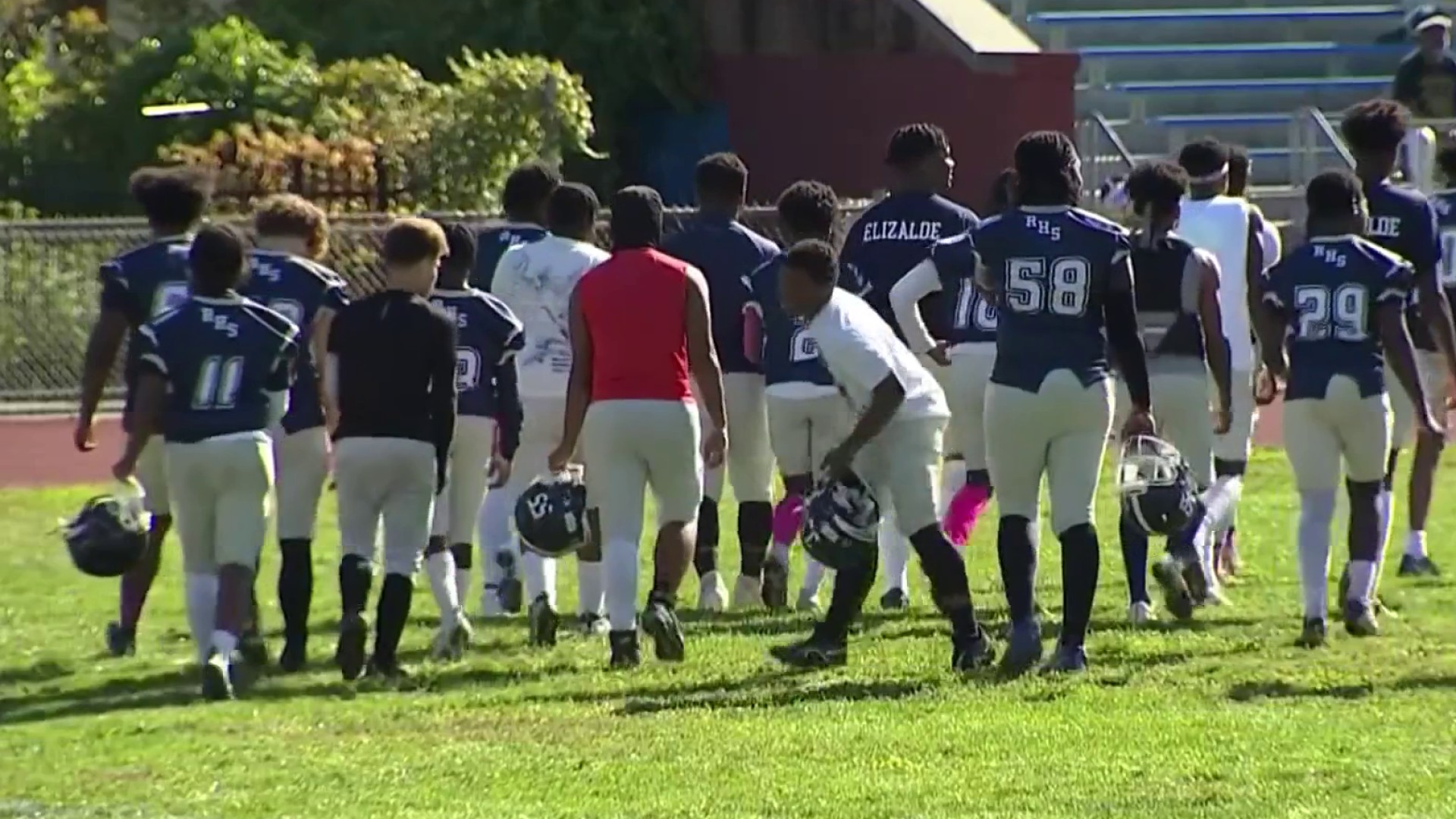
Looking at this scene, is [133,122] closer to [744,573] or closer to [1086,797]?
[744,573]

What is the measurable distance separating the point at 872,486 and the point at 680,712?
1288 millimetres

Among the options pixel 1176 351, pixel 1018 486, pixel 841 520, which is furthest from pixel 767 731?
pixel 1176 351

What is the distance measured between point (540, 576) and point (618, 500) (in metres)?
1.19

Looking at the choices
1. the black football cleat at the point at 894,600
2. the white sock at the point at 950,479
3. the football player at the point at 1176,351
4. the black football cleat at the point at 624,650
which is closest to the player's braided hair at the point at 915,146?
the football player at the point at 1176,351

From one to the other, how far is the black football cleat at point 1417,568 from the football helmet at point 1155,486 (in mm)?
2718

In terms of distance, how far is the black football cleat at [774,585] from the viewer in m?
13.2

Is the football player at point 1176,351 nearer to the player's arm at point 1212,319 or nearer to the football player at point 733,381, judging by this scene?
the player's arm at point 1212,319

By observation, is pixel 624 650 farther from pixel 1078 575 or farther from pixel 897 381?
pixel 1078 575

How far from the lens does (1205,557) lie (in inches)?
500

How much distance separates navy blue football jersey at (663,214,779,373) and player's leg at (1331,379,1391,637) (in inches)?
107

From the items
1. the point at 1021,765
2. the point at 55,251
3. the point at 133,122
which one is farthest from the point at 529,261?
the point at 133,122

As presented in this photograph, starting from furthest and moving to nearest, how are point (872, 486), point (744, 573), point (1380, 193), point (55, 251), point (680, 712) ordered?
point (55, 251) → point (744, 573) → point (1380, 193) → point (872, 486) → point (680, 712)

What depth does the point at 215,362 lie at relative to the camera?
10.7 m

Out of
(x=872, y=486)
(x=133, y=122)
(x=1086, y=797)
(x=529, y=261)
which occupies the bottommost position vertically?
(x=1086, y=797)
